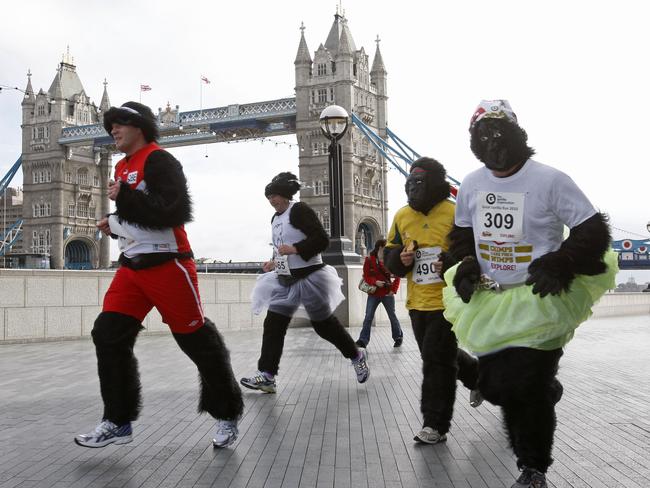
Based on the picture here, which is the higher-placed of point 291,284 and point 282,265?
point 282,265

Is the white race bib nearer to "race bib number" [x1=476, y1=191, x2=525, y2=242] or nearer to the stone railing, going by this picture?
"race bib number" [x1=476, y1=191, x2=525, y2=242]

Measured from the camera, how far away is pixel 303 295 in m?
5.96

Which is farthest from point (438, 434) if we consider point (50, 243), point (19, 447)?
point (50, 243)

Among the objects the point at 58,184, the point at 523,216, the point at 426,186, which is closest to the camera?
the point at 523,216

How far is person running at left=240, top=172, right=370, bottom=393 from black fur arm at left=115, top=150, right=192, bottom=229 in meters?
1.87

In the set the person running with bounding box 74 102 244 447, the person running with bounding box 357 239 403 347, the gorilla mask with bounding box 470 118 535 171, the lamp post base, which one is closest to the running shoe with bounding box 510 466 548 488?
the gorilla mask with bounding box 470 118 535 171

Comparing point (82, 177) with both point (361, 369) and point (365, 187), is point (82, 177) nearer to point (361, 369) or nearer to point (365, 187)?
point (365, 187)

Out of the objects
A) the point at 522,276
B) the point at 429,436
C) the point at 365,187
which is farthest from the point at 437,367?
the point at 365,187

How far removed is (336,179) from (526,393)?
34.3ft

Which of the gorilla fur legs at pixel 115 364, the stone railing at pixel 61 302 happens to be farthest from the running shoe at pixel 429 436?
the stone railing at pixel 61 302

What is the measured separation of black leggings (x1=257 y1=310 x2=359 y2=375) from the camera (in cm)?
582

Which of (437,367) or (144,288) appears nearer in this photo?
(144,288)

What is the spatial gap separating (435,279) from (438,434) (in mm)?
923

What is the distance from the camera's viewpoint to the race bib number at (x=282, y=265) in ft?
19.8
